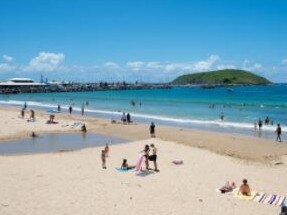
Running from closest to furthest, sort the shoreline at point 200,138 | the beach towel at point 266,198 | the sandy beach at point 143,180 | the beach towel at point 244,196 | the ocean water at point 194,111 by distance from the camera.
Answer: the sandy beach at point 143,180 → the beach towel at point 266,198 → the beach towel at point 244,196 → the shoreline at point 200,138 → the ocean water at point 194,111

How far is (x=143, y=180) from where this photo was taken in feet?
53.9

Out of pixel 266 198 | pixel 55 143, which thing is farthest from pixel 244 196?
pixel 55 143

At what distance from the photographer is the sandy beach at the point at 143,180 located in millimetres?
12953

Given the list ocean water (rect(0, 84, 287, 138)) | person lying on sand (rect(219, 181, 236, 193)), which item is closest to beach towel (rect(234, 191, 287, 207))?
person lying on sand (rect(219, 181, 236, 193))

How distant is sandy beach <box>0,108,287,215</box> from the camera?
1295 cm

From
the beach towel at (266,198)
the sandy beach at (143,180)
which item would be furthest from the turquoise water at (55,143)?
the beach towel at (266,198)

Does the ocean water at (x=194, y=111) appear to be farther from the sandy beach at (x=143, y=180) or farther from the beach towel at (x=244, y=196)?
the beach towel at (x=244, y=196)

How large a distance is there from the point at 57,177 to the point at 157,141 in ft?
35.3

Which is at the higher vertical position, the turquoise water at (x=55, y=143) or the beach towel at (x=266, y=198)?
the beach towel at (x=266, y=198)

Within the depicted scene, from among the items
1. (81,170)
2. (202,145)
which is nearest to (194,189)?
(81,170)

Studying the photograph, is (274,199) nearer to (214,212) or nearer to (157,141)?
(214,212)

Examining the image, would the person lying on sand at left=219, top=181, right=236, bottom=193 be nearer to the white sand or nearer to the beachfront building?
the white sand

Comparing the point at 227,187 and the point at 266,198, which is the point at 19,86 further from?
the point at 266,198

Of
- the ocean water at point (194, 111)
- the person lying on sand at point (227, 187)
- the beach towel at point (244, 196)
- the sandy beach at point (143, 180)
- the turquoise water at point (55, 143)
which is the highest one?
the person lying on sand at point (227, 187)
